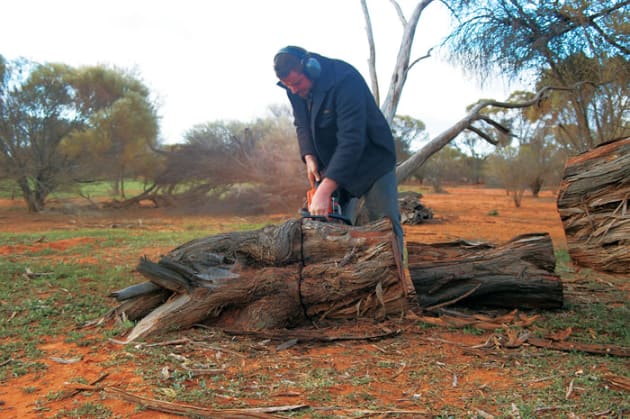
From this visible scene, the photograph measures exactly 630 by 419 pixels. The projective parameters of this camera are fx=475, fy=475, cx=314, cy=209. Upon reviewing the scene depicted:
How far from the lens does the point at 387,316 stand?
137 inches

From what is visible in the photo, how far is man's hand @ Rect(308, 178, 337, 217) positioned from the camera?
10.7ft

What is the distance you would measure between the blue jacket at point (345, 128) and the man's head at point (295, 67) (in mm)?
89

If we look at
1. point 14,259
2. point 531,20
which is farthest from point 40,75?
point 531,20

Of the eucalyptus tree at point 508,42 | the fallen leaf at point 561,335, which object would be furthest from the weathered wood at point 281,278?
the eucalyptus tree at point 508,42

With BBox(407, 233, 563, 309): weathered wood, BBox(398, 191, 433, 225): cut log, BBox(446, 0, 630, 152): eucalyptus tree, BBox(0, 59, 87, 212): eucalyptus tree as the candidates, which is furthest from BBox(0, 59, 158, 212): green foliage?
BBox(407, 233, 563, 309): weathered wood

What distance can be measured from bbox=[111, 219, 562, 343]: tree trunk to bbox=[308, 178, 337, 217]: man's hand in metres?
0.21

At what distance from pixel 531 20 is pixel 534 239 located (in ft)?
16.2

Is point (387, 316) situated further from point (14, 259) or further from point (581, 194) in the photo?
point (14, 259)

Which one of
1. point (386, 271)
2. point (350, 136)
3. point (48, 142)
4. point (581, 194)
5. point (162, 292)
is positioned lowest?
point (162, 292)

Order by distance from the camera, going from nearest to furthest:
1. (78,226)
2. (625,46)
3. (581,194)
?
(581,194) → (625,46) → (78,226)

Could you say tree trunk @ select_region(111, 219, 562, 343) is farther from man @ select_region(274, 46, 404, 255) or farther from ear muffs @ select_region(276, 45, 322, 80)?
ear muffs @ select_region(276, 45, 322, 80)

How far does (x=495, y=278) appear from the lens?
371 centimetres

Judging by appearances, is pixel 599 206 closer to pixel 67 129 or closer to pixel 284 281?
pixel 284 281

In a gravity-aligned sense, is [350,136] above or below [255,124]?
below
